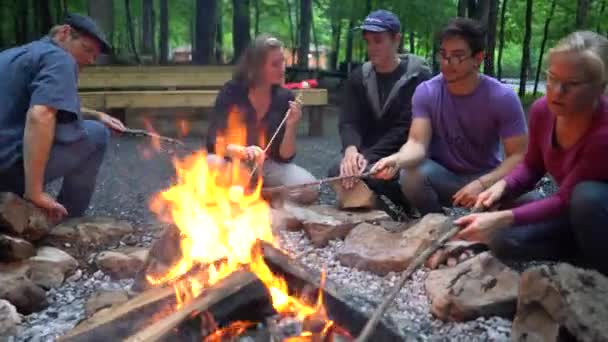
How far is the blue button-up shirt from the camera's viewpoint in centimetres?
343

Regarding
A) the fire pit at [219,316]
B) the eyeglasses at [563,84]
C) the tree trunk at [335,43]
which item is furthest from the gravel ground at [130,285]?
the tree trunk at [335,43]

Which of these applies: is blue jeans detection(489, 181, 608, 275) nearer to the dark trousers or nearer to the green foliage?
the dark trousers

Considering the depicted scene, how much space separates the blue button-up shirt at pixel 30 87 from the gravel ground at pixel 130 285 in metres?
0.94

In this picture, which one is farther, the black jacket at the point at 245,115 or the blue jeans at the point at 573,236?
the black jacket at the point at 245,115

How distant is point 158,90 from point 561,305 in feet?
24.4

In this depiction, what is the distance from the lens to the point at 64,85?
135 inches

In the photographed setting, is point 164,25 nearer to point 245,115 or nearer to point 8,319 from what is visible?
point 245,115

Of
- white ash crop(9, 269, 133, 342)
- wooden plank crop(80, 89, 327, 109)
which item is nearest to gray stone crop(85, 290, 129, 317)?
white ash crop(9, 269, 133, 342)

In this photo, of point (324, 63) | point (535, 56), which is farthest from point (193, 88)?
point (535, 56)

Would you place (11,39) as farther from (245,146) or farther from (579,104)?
(579,104)

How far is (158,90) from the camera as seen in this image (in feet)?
28.6

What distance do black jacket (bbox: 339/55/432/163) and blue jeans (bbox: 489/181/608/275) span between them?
4.89ft

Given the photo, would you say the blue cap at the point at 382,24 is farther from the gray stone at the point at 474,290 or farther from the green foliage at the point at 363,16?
the green foliage at the point at 363,16

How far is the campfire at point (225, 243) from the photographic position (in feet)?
8.47
